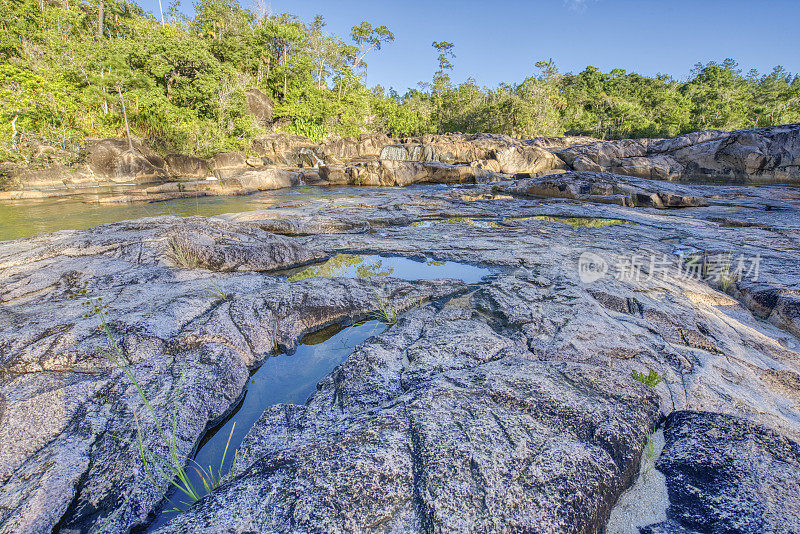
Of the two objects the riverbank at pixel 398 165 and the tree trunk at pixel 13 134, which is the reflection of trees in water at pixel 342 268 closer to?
the riverbank at pixel 398 165

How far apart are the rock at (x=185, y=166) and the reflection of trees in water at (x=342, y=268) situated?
62.9 feet

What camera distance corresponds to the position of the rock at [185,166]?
20469 mm

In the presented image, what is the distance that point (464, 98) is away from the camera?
4247 cm

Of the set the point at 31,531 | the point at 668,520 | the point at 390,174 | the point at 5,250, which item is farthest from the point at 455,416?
the point at 390,174

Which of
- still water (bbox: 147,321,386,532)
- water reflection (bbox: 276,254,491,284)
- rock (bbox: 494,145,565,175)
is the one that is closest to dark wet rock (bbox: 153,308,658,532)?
still water (bbox: 147,321,386,532)

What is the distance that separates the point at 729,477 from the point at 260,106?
126 feet

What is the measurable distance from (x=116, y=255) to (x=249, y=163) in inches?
813

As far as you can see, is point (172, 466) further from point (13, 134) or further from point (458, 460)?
point (13, 134)

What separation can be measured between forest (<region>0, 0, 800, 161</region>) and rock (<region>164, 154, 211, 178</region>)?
83.6 inches

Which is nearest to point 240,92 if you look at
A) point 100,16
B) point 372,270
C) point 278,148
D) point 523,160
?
point 278,148

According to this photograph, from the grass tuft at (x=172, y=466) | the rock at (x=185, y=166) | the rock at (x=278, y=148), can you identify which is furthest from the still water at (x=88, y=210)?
the rock at (x=278, y=148)

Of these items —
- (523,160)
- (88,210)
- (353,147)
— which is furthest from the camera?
(353,147)

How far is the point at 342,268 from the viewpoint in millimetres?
5328

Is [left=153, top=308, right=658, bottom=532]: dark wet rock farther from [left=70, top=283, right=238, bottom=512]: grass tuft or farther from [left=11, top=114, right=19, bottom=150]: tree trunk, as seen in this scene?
[left=11, top=114, right=19, bottom=150]: tree trunk
